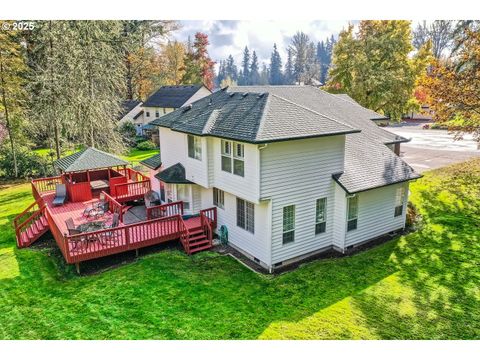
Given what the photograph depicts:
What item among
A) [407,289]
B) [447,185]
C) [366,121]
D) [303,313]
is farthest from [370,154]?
[447,185]

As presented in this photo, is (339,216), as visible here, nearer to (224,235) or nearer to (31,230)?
(224,235)

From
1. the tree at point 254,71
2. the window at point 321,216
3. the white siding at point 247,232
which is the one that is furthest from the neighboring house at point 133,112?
the tree at point 254,71

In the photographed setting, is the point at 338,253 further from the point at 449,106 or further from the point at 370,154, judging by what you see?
the point at 449,106

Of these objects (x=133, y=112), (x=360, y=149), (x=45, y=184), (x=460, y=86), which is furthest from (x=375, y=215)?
(x=133, y=112)

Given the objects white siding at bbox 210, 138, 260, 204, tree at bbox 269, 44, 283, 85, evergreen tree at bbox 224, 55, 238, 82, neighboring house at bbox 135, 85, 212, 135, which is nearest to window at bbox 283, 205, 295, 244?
white siding at bbox 210, 138, 260, 204

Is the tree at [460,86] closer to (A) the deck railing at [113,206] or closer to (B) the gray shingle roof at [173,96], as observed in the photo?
(A) the deck railing at [113,206]

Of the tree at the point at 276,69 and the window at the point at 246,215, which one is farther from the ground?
the tree at the point at 276,69
